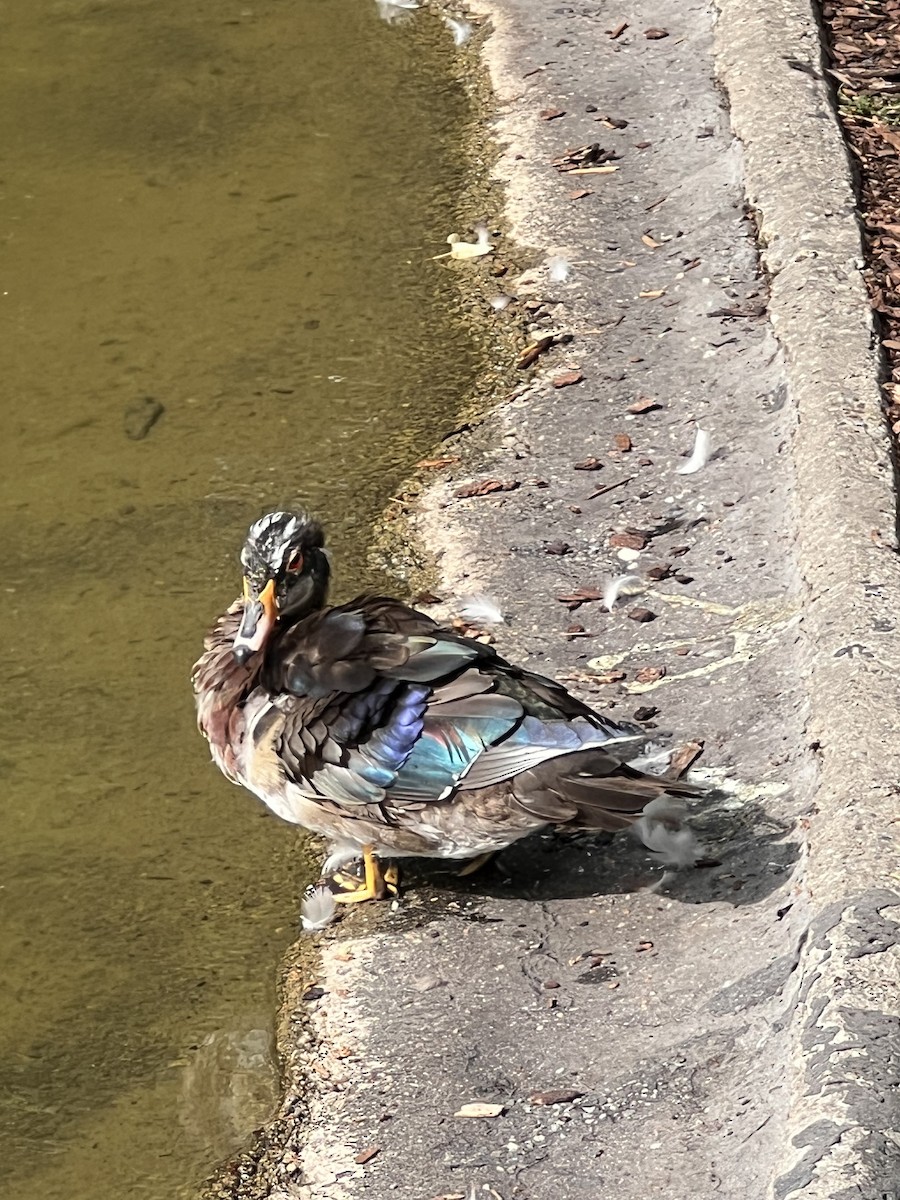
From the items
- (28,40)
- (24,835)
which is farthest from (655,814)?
(28,40)

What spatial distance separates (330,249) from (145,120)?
4.51 feet

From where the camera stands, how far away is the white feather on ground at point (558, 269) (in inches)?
251

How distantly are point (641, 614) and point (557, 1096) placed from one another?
1.61 meters

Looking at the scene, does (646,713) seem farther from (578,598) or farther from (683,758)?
(578,598)

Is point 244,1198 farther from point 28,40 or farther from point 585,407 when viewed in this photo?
point 28,40

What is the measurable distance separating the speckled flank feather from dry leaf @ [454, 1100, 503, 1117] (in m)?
0.63

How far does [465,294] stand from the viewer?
21.2 feet

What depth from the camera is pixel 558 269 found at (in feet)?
21.0

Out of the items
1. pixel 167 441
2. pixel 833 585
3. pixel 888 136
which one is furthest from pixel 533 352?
pixel 833 585

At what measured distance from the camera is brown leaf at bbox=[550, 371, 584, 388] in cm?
594

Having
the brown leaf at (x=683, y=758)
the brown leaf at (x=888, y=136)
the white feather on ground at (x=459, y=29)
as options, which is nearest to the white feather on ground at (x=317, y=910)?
the brown leaf at (x=683, y=758)

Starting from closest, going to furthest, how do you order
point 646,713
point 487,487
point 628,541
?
point 646,713 < point 628,541 < point 487,487

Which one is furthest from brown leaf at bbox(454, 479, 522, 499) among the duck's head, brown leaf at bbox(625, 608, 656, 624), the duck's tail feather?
the duck's tail feather

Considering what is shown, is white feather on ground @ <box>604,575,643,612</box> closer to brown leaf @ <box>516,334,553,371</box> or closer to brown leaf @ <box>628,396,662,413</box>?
brown leaf @ <box>628,396,662,413</box>
